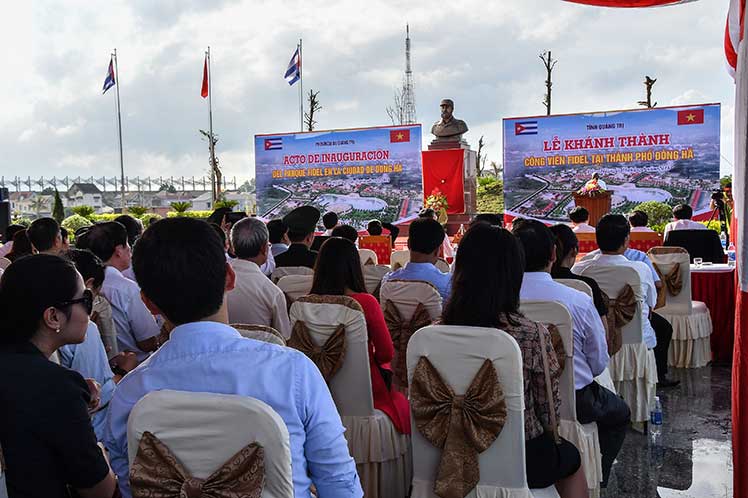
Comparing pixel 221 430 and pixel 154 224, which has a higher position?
pixel 154 224

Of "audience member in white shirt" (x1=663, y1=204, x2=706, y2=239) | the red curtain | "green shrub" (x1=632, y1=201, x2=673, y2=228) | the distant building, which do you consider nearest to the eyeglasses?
"audience member in white shirt" (x1=663, y1=204, x2=706, y2=239)

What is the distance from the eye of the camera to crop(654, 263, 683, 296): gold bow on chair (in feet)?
16.7

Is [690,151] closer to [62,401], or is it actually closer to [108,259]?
[108,259]

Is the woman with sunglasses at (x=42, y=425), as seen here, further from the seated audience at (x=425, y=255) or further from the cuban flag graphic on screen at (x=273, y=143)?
the cuban flag graphic on screen at (x=273, y=143)

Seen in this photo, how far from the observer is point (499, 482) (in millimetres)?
2098

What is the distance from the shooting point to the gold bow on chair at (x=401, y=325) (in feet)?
10.9

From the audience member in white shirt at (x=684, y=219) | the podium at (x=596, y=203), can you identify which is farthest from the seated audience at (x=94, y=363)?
the podium at (x=596, y=203)

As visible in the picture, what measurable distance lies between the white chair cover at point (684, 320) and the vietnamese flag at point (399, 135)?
26.9 ft

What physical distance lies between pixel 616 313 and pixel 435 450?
80.0 inches

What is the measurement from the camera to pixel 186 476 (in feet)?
4.16

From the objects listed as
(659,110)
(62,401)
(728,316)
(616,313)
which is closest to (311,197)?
(659,110)

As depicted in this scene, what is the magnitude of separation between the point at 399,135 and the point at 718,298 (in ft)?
27.0

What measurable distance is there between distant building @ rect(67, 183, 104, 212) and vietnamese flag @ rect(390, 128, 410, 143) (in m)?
30.3

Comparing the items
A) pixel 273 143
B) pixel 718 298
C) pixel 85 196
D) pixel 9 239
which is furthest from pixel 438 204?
pixel 85 196
